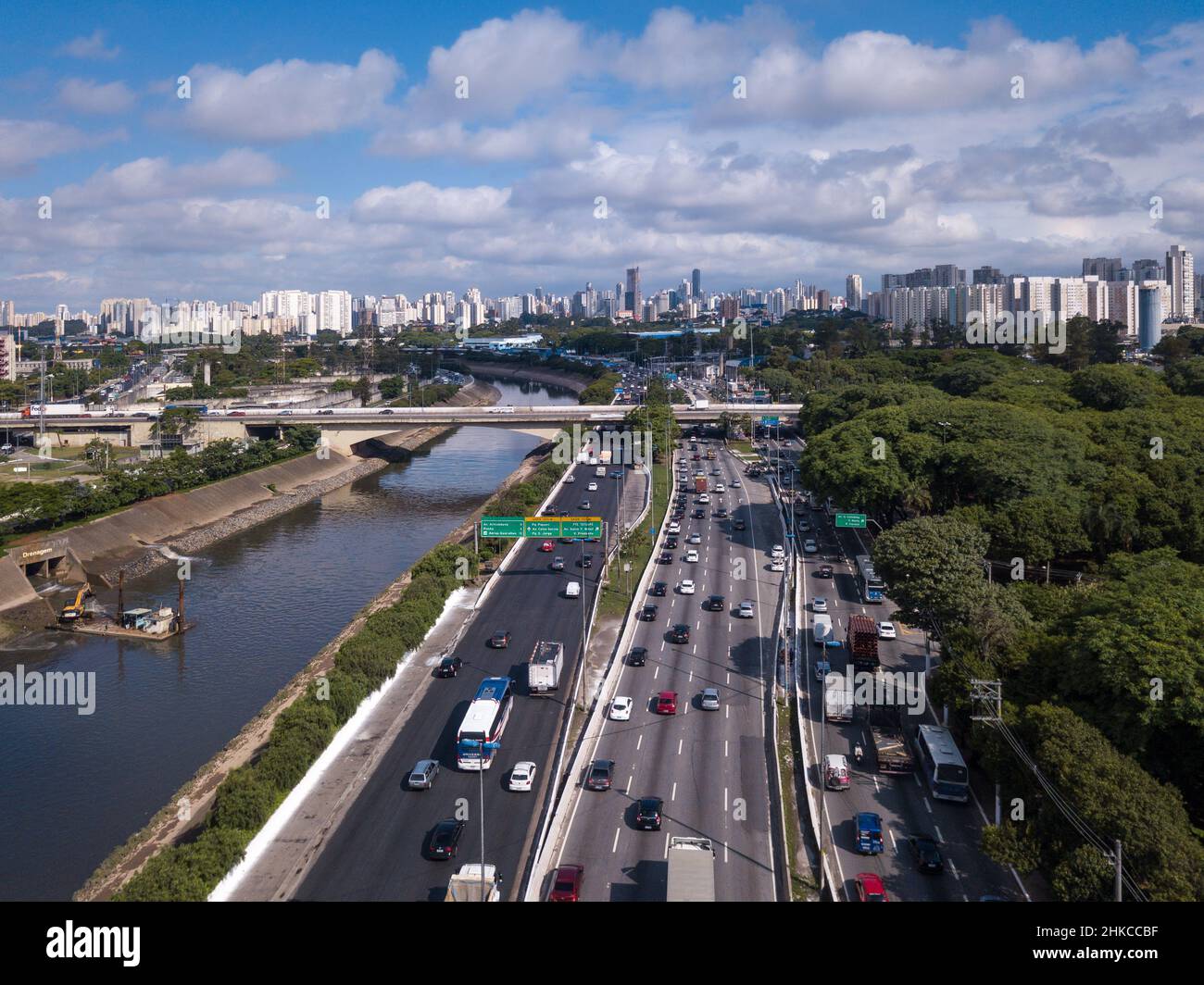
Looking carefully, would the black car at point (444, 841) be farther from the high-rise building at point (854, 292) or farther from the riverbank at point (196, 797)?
the high-rise building at point (854, 292)

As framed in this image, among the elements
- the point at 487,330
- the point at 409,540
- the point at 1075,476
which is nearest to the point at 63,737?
the point at 409,540

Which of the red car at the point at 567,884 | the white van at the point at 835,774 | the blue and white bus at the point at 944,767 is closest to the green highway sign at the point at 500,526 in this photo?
the white van at the point at 835,774

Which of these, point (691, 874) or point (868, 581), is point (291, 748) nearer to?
point (691, 874)

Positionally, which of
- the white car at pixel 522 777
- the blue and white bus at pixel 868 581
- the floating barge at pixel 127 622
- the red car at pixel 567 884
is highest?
the blue and white bus at pixel 868 581

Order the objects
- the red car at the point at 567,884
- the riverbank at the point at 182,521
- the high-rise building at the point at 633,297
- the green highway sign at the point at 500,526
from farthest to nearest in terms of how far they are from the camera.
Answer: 1. the high-rise building at the point at 633,297
2. the riverbank at the point at 182,521
3. the green highway sign at the point at 500,526
4. the red car at the point at 567,884

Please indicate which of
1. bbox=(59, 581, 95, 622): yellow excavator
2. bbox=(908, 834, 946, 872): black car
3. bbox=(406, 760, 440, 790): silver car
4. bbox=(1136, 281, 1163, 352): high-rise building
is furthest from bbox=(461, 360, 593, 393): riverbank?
bbox=(908, 834, 946, 872): black car

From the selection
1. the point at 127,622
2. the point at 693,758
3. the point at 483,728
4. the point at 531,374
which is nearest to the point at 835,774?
the point at 693,758
